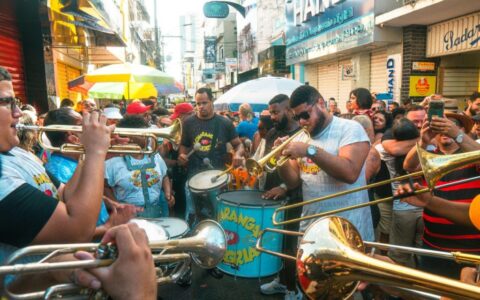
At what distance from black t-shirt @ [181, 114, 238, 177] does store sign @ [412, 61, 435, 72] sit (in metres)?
6.09

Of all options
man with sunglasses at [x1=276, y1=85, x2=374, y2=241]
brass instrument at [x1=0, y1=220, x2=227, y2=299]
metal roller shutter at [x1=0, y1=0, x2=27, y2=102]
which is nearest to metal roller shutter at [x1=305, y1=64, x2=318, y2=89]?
metal roller shutter at [x1=0, y1=0, x2=27, y2=102]

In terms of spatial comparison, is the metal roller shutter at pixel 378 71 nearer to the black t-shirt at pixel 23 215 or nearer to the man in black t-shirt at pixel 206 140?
the man in black t-shirt at pixel 206 140

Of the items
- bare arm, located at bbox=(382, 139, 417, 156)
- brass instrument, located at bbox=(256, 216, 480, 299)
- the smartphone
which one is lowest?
brass instrument, located at bbox=(256, 216, 480, 299)

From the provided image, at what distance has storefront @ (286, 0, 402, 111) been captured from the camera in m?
9.30

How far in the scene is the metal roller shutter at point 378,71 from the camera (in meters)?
9.96

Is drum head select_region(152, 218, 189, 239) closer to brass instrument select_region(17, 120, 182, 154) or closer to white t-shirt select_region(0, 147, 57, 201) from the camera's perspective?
brass instrument select_region(17, 120, 182, 154)

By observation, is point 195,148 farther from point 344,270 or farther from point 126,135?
point 344,270

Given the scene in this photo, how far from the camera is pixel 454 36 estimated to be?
7809mm

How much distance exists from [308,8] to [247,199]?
11.7 metres

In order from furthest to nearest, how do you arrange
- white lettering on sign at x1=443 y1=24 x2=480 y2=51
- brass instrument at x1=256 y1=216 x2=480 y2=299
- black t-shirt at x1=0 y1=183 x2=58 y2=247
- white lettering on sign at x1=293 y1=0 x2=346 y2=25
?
white lettering on sign at x1=293 y1=0 x2=346 y2=25
white lettering on sign at x1=443 y1=24 x2=480 y2=51
black t-shirt at x1=0 y1=183 x2=58 y2=247
brass instrument at x1=256 y1=216 x2=480 y2=299

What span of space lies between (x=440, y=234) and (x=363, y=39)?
8193 mm

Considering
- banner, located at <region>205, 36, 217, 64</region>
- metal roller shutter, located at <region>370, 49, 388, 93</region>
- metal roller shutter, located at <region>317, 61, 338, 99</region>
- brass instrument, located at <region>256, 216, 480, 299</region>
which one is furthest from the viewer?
banner, located at <region>205, 36, 217, 64</region>

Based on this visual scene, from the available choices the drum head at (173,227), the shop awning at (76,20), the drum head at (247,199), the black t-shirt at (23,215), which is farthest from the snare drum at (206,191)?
the shop awning at (76,20)

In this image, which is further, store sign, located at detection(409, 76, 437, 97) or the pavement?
store sign, located at detection(409, 76, 437, 97)
